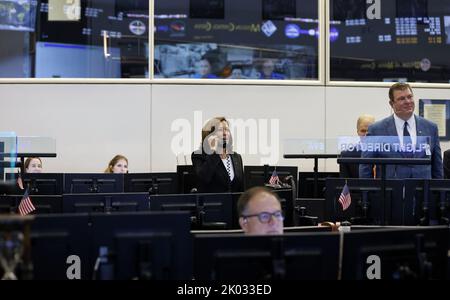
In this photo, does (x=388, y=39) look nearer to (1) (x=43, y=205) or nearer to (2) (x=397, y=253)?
(1) (x=43, y=205)

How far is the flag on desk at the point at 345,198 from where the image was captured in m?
5.99

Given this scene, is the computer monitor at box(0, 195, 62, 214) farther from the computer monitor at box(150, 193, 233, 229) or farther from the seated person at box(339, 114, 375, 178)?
the seated person at box(339, 114, 375, 178)

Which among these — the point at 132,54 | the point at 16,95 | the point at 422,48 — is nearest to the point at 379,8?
the point at 422,48

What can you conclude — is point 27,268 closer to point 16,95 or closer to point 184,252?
point 184,252

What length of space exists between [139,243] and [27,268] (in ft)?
1.85

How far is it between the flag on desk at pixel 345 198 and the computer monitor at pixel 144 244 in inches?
106

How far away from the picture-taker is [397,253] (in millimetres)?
3479

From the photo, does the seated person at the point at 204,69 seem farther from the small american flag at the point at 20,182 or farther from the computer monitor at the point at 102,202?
the computer monitor at the point at 102,202

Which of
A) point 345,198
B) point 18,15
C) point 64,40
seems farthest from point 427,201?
point 18,15

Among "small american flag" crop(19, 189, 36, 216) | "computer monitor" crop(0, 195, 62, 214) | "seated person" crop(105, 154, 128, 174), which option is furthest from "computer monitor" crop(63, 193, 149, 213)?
"seated person" crop(105, 154, 128, 174)

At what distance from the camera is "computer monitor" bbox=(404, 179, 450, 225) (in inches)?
235

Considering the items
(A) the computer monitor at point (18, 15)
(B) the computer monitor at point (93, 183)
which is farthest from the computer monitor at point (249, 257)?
(A) the computer monitor at point (18, 15)

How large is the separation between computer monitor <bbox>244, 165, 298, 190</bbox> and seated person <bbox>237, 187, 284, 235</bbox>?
4.54 meters

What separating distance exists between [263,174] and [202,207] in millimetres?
3227
